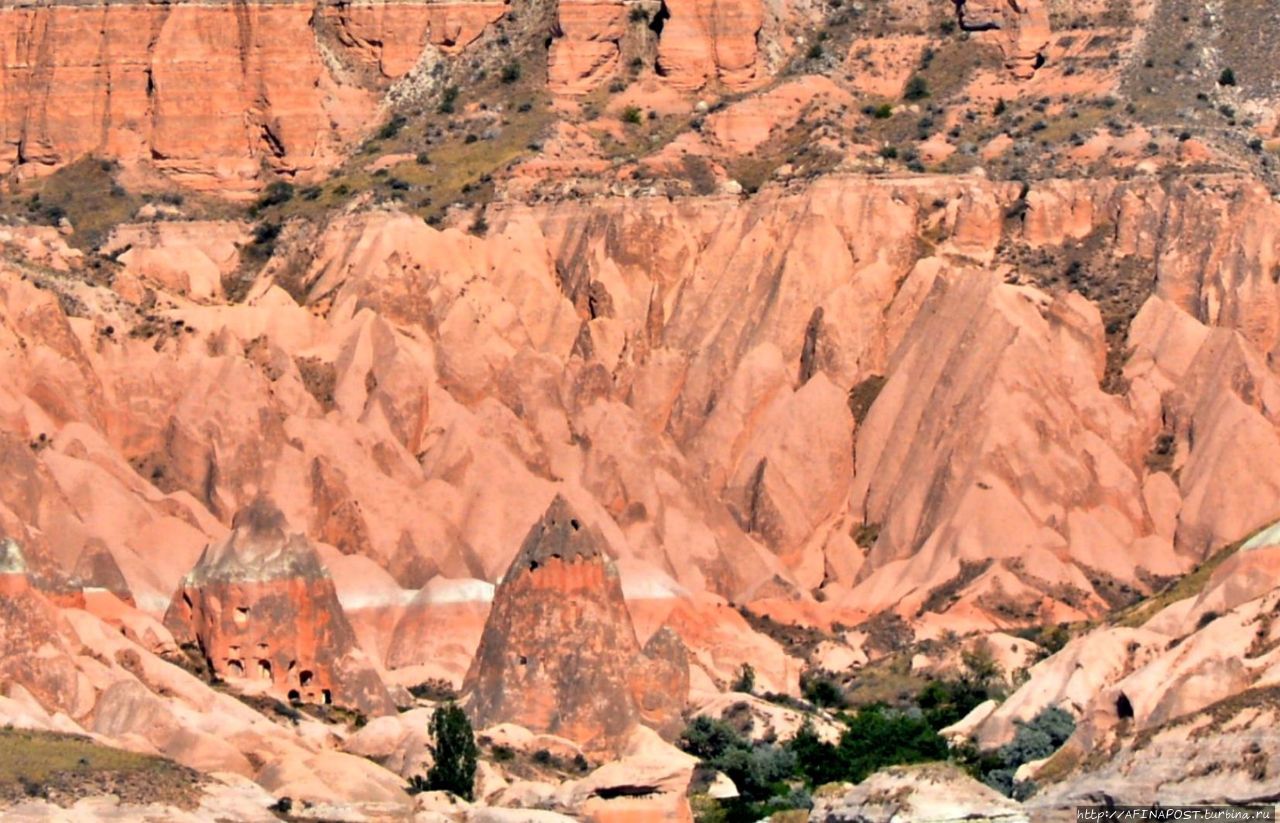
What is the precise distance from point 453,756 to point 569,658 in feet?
30.9

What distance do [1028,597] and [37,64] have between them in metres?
43.9

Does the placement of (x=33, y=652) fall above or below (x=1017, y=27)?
below

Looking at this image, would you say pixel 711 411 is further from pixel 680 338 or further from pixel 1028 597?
pixel 1028 597

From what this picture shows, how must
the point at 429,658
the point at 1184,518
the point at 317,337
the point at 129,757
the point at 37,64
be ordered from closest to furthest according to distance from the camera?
the point at 129,757 < the point at 429,658 < the point at 1184,518 < the point at 317,337 < the point at 37,64

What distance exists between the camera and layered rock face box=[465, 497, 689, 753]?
107812mm

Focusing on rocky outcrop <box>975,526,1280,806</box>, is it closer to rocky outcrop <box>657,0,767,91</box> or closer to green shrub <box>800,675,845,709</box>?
green shrub <box>800,675,845,709</box>

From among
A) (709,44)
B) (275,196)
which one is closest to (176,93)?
(275,196)

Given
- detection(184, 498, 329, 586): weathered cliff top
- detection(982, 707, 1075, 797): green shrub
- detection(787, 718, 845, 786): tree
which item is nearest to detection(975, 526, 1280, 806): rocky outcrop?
detection(982, 707, 1075, 797): green shrub

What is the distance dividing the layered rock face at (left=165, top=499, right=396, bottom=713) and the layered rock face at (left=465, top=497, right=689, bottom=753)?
9.34 feet

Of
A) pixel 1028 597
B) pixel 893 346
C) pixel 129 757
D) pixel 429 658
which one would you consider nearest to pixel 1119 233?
pixel 893 346

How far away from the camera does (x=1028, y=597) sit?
5094 inches

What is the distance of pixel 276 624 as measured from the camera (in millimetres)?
111750

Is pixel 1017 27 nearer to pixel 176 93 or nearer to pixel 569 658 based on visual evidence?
pixel 176 93

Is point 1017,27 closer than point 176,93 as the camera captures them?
Yes
